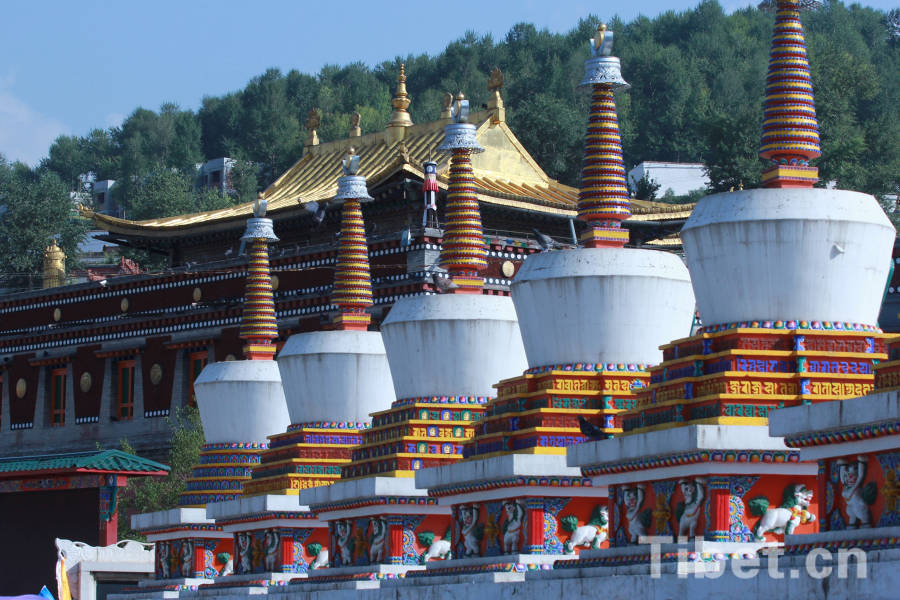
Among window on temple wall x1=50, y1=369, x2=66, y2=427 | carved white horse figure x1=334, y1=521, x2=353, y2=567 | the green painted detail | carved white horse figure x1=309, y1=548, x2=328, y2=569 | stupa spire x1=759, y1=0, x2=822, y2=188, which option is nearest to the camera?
stupa spire x1=759, y1=0, x2=822, y2=188

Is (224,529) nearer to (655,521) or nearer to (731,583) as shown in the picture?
(655,521)

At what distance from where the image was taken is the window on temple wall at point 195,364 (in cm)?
4731

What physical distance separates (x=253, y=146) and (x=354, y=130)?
59231mm

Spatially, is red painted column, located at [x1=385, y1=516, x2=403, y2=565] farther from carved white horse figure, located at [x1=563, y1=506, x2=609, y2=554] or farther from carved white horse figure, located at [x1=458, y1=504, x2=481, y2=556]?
carved white horse figure, located at [x1=563, y1=506, x2=609, y2=554]

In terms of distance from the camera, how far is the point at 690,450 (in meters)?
16.7

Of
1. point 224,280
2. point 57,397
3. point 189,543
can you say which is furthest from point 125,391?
point 189,543

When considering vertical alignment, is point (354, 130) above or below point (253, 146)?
below

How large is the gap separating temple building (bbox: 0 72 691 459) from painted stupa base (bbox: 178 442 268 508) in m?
10.9

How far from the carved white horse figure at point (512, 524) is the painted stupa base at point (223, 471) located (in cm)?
958

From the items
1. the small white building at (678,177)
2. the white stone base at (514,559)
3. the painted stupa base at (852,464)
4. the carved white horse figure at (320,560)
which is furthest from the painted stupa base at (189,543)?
the small white building at (678,177)

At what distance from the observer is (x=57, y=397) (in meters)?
51.8

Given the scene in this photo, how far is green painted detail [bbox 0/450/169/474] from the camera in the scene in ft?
128

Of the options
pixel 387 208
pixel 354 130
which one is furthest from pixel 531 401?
pixel 354 130

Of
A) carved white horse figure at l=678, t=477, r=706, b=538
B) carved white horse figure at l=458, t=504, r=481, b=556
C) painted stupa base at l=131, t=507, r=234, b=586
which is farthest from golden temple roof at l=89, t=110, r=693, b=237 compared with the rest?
carved white horse figure at l=678, t=477, r=706, b=538
